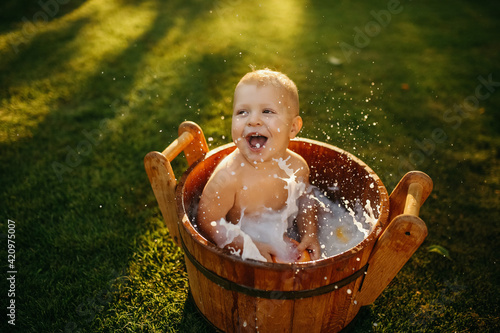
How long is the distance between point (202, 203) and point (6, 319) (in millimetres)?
1325

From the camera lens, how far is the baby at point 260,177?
1.94m

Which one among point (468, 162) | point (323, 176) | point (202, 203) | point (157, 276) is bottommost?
point (468, 162)

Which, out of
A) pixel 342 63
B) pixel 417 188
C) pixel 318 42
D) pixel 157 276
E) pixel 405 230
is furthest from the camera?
pixel 318 42

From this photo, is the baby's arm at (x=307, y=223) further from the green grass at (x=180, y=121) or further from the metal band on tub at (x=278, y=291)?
the green grass at (x=180, y=121)

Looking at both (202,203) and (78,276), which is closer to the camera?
(202,203)

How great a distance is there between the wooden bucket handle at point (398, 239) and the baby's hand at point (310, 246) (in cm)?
31

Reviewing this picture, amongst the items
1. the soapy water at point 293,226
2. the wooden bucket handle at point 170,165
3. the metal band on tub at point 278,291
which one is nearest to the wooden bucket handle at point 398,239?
the metal band on tub at point 278,291

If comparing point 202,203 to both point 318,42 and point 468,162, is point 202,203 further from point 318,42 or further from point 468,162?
point 318,42

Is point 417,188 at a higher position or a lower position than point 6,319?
higher

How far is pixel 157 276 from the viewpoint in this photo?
2.35 meters

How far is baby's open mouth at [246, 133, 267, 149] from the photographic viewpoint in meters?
1.97

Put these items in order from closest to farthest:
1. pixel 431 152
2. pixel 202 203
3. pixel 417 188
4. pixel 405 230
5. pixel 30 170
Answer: pixel 405 230 → pixel 417 188 → pixel 202 203 → pixel 30 170 → pixel 431 152

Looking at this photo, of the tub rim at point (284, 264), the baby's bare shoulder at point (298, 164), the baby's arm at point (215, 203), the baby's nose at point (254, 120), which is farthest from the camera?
the baby's bare shoulder at point (298, 164)

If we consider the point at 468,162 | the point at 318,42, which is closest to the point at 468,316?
the point at 468,162
